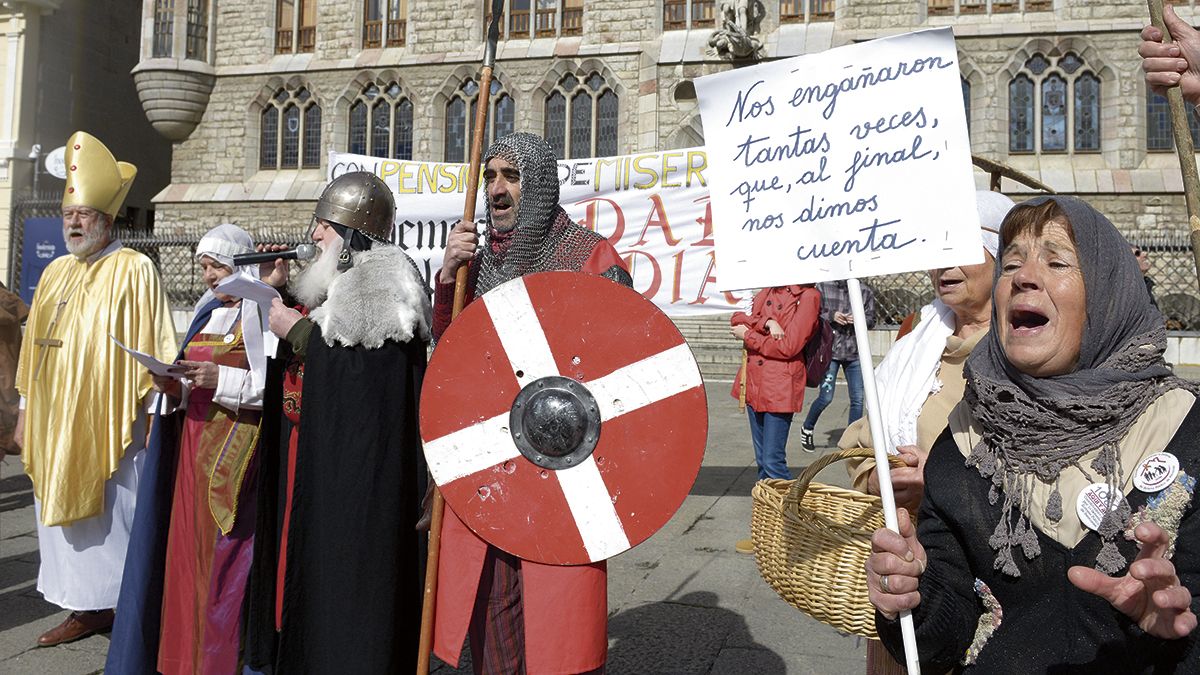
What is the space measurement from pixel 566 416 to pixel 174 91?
21.8 m

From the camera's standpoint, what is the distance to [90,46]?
74.7 ft

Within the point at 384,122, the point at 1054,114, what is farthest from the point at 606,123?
the point at 1054,114

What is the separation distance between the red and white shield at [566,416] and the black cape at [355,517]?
63cm

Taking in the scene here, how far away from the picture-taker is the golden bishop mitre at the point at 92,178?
417 centimetres

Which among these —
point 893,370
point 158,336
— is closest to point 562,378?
point 893,370

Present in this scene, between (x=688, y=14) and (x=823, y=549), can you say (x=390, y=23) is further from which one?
(x=823, y=549)

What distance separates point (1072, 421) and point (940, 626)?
44cm

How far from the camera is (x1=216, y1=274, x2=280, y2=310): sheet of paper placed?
3.09 m

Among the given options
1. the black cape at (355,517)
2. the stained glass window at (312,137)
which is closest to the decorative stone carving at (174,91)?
the stained glass window at (312,137)

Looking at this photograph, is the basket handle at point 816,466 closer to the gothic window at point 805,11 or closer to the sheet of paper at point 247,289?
the sheet of paper at point 247,289

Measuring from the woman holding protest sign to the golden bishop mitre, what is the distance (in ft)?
12.4

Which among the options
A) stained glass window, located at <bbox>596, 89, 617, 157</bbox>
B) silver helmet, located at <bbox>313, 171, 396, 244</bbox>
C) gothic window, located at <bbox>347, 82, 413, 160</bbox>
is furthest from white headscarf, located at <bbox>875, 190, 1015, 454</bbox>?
gothic window, located at <bbox>347, 82, 413, 160</bbox>

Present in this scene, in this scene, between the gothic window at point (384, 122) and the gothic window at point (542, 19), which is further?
the gothic window at point (384, 122)

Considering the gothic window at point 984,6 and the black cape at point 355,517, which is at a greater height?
the gothic window at point 984,6
